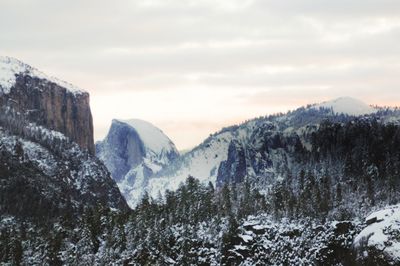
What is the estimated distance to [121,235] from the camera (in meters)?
179

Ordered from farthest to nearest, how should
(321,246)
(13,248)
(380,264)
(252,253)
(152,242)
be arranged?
(13,248)
(152,242)
(252,253)
(321,246)
(380,264)

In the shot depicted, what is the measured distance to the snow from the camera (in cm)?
11431

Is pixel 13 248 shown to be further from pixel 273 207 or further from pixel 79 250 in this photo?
pixel 273 207

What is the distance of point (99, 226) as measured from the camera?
19250 cm

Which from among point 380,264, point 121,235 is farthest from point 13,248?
point 380,264

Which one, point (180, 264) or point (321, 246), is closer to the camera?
point (321, 246)

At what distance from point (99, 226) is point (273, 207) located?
5484 cm

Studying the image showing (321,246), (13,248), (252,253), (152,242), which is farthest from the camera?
(13,248)

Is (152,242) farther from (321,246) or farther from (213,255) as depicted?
(321,246)

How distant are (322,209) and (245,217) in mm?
23345

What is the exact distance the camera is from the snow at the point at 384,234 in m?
114

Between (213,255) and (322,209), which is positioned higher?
(322,209)

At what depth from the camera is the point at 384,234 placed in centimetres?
11912

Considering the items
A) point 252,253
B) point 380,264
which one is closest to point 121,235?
point 252,253
